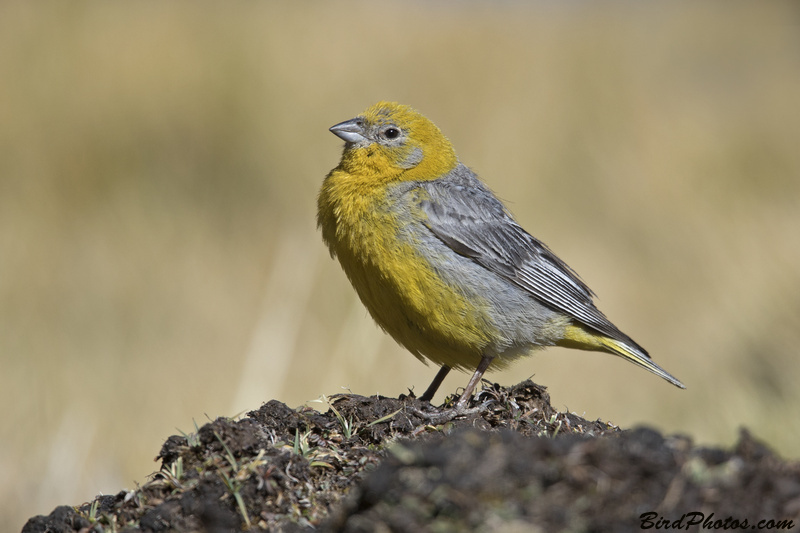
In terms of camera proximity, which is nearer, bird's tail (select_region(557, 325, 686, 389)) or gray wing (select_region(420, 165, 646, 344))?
gray wing (select_region(420, 165, 646, 344))

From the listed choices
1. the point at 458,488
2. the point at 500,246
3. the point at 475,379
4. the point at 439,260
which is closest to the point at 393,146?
the point at 500,246

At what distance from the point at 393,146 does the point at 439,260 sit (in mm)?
1245

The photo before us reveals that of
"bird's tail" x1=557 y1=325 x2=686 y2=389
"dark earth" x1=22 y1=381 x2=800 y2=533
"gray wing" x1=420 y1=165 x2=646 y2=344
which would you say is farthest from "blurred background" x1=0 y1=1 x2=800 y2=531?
"dark earth" x1=22 y1=381 x2=800 y2=533

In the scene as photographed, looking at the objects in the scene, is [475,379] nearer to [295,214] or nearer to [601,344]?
[601,344]

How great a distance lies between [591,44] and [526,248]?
422 inches

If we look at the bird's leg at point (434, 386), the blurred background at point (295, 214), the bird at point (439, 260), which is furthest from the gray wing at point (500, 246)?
the blurred background at point (295, 214)

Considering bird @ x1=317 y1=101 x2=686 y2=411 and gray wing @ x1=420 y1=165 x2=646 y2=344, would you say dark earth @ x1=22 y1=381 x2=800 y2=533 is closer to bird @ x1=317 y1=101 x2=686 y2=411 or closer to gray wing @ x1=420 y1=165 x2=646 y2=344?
bird @ x1=317 y1=101 x2=686 y2=411

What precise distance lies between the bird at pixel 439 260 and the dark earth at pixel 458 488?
2094 millimetres

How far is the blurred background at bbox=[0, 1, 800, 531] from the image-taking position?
319 inches

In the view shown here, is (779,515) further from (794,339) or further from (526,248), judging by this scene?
(794,339)

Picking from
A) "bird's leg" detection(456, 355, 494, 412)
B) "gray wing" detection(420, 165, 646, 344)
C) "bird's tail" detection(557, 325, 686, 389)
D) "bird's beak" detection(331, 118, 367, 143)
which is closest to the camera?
"bird's leg" detection(456, 355, 494, 412)

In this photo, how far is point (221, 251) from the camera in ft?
37.1

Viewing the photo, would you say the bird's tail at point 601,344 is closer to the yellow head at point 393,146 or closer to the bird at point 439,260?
the bird at point 439,260

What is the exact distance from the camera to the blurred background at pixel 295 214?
810 centimetres
